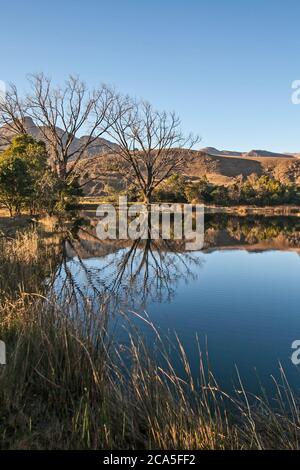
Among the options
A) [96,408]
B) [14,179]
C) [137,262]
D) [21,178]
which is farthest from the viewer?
[21,178]

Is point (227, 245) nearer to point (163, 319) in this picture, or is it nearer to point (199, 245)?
point (199, 245)

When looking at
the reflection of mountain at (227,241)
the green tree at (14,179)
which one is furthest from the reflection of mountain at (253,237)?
the green tree at (14,179)

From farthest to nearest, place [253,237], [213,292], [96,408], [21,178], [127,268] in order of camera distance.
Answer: [253,237], [21,178], [127,268], [213,292], [96,408]

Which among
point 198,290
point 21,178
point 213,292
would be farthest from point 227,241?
point 213,292

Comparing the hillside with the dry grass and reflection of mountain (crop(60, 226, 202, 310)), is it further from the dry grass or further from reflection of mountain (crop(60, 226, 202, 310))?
the dry grass

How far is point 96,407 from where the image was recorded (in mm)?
3857

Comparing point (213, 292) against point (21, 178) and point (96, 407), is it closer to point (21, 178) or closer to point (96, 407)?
point (96, 407)

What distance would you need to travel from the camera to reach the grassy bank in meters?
3.29

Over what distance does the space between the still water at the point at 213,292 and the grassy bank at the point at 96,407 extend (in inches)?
38.7

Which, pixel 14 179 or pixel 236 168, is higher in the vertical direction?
pixel 236 168

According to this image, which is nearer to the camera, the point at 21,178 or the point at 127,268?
the point at 127,268

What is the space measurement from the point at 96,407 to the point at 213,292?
6639 millimetres

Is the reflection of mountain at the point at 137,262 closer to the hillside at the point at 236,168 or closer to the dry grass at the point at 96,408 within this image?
the dry grass at the point at 96,408

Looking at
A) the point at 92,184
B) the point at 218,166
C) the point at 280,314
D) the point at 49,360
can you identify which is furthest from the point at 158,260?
the point at 218,166
